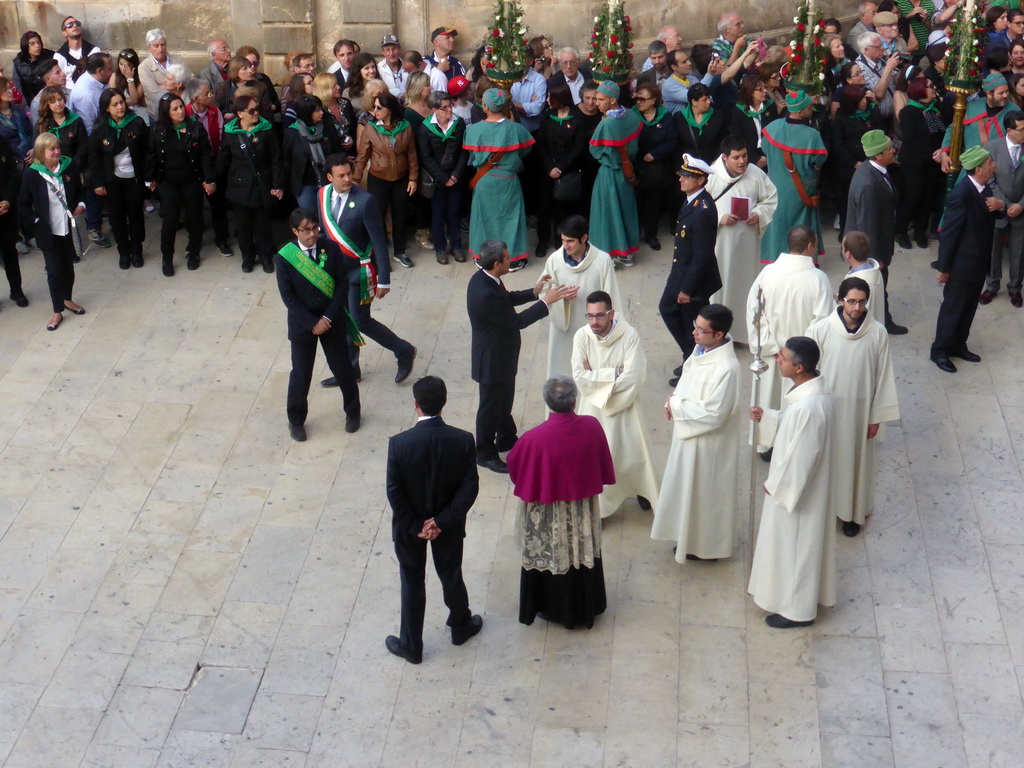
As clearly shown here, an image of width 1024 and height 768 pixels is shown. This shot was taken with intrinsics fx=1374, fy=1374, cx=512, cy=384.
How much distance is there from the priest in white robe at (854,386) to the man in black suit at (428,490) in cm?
238

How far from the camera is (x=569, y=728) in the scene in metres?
6.81

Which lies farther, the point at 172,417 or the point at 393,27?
the point at 393,27

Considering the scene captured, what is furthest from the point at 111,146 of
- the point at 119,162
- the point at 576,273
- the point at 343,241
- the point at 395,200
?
the point at 576,273

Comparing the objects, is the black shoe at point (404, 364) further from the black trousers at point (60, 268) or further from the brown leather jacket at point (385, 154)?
the black trousers at point (60, 268)

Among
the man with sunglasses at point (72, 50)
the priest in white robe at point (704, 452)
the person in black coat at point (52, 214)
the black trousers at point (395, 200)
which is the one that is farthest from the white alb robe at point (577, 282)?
the man with sunglasses at point (72, 50)

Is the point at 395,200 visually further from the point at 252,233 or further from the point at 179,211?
the point at 179,211

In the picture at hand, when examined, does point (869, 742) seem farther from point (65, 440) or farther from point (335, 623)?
point (65, 440)

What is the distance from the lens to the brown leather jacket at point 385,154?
451 inches

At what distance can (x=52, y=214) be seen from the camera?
10.5 m

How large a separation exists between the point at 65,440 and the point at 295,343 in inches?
67.8

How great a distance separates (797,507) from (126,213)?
686 centimetres

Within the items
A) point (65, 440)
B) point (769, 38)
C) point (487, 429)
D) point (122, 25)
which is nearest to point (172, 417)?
point (65, 440)

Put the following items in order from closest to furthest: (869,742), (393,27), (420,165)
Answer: (869,742)
(420,165)
(393,27)

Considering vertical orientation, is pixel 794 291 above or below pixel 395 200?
above
